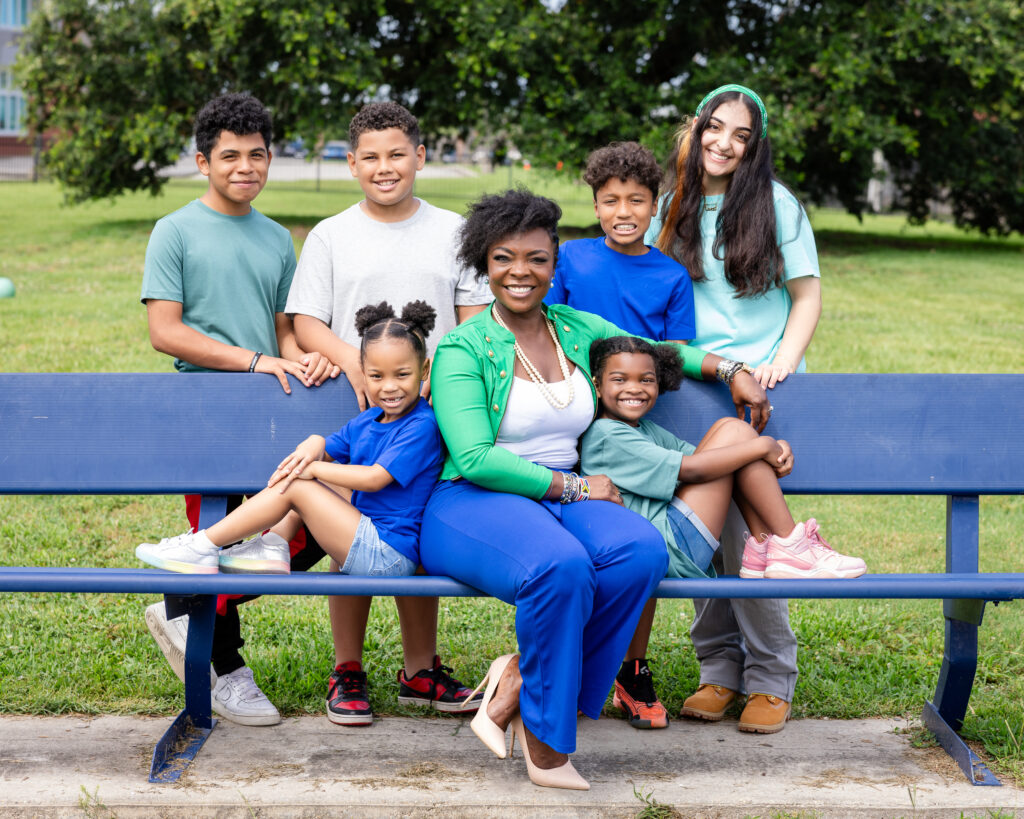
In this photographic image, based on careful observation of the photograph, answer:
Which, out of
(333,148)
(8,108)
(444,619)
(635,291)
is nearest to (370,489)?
(635,291)

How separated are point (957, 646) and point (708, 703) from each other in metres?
0.78

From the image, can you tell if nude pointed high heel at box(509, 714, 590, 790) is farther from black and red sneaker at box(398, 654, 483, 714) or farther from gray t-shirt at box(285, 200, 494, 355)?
gray t-shirt at box(285, 200, 494, 355)

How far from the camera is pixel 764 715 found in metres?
3.39

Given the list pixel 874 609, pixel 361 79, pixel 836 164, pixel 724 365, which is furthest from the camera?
pixel 836 164

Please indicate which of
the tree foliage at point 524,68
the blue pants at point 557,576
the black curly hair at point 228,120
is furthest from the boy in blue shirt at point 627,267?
the tree foliage at point 524,68

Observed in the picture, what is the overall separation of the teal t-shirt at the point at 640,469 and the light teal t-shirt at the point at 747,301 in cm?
48

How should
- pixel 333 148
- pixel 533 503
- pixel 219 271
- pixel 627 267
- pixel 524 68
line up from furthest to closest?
pixel 333 148 → pixel 524 68 → pixel 627 267 → pixel 219 271 → pixel 533 503

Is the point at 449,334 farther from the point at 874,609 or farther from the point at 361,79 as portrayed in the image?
the point at 361,79

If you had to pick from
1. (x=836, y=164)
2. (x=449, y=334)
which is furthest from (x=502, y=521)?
(x=836, y=164)

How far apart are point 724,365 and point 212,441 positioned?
5.28 ft

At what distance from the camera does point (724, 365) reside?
3348 mm

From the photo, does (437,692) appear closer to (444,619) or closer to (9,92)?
(444,619)

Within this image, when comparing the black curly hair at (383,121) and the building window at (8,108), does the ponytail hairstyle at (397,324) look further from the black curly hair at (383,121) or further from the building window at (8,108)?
the building window at (8,108)

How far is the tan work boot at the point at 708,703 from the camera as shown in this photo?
349 centimetres
